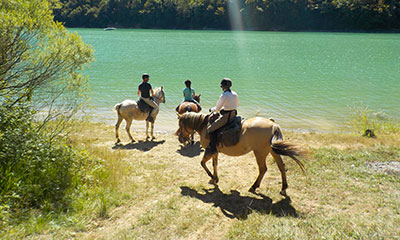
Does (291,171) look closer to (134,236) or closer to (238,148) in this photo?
(238,148)

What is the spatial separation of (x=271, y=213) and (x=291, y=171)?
248 cm

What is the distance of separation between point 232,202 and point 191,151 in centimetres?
432

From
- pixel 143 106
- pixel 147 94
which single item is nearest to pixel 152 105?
pixel 143 106

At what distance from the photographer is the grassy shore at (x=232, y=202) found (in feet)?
16.9

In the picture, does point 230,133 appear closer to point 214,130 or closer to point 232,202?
point 214,130

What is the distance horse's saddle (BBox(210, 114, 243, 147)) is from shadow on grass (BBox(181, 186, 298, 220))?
1.31 metres

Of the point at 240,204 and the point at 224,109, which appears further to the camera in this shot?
the point at 224,109

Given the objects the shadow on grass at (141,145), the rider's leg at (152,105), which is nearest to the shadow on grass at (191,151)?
the shadow on grass at (141,145)

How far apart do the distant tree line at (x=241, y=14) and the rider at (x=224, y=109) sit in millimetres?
98907

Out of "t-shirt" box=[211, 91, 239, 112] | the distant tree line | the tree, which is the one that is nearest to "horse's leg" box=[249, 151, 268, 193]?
"t-shirt" box=[211, 91, 239, 112]

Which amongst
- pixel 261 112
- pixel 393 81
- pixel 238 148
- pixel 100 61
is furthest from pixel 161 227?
pixel 100 61

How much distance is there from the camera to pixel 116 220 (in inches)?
232

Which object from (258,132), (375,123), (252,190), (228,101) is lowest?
(375,123)

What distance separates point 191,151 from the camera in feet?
35.6
